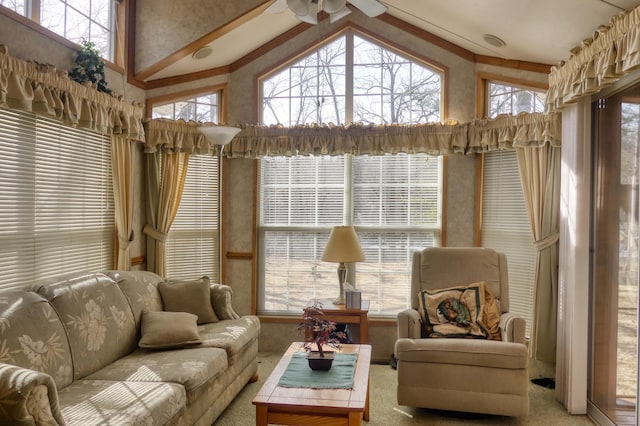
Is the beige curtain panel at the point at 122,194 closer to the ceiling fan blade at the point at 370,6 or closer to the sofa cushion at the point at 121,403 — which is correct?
the sofa cushion at the point at 121,403

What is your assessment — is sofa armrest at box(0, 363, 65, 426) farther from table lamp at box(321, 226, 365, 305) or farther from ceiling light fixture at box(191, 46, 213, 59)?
ceiling light fixture at box(191, 46, 213, 59)

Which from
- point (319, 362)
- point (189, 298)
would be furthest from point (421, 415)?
point (189, 298)

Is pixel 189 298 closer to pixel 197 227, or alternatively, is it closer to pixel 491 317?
pixel 197 227

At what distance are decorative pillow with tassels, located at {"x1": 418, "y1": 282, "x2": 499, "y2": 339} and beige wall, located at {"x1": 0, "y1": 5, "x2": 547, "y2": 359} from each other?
987 mm

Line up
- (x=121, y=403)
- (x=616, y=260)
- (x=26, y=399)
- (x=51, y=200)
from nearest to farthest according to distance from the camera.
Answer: (x=26, y=399)
(x=121, y=403)
(x=616, y=260)
(x=51, y=200)

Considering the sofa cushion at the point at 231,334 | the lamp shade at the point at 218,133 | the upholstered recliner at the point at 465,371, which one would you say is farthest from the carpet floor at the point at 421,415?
the lamp shade at the point at 218,133

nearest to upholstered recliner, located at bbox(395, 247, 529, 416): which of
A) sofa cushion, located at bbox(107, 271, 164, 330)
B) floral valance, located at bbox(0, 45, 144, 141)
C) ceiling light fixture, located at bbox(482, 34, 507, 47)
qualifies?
sofa cushion, located at bbox(107, 271, 164, 330)

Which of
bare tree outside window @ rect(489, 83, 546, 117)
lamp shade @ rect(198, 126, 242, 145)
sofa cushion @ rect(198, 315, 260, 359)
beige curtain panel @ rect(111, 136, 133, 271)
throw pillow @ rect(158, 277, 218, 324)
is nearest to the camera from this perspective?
sofa cushion @ rect(198, 315, 260, 359)

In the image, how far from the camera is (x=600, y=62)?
2.83m

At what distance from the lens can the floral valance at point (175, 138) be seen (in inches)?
175

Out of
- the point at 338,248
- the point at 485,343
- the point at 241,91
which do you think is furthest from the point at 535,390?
the point at 241,91

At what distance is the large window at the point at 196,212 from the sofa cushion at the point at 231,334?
0.92 metres

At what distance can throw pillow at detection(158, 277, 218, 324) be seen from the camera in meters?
3.78

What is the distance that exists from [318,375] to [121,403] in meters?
1.05
